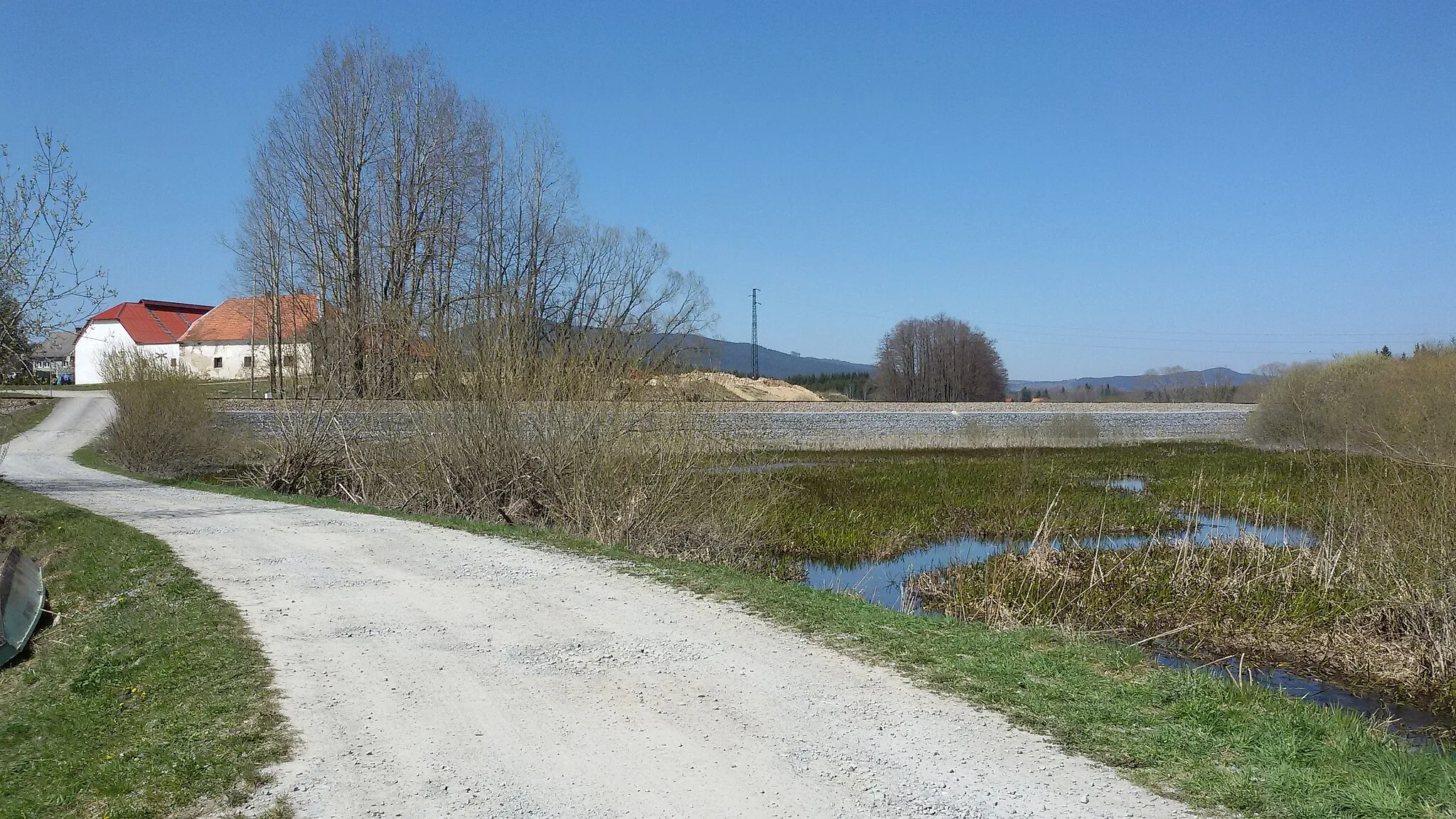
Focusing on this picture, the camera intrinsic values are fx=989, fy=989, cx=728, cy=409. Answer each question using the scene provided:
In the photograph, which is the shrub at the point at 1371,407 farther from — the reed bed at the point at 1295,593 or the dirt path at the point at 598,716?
the dirt path at the point at 598,716

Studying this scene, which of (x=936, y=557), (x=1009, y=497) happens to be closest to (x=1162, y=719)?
(x=936, y=557)

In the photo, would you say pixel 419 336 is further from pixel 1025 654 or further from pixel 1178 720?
pixel 1178 720

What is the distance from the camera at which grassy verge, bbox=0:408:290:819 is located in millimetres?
5355

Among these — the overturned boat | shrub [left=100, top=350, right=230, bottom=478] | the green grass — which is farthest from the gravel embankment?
the overturned boat

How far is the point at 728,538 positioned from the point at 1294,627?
7.78m

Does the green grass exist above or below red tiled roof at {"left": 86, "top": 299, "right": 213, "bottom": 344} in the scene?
below

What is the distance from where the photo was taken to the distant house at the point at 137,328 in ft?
235

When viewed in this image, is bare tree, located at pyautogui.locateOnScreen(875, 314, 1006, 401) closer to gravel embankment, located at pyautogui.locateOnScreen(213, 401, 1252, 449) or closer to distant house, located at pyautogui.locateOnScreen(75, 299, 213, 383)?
gravel embankment, located at pyautogui.locateOnScreen(213, 401, 1252, 449)

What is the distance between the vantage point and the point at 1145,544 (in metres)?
18.0

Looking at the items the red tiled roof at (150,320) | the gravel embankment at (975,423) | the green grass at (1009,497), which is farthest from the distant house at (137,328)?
the green grass at (1009,497)

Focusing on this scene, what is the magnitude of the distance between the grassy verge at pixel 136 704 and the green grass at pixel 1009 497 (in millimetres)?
10419

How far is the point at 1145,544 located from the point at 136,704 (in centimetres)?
1607

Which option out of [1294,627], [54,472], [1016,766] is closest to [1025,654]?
[1016,766]

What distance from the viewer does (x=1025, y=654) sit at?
25.0ft
